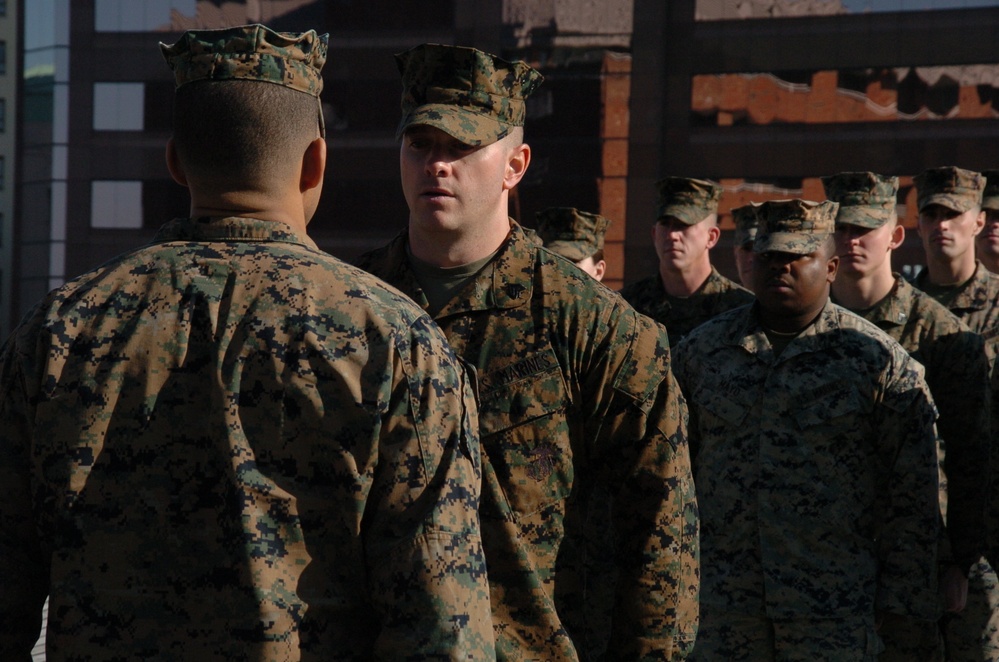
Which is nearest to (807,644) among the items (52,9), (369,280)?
(369,280)

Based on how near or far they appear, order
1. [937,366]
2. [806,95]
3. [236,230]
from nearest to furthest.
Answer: [236,230] < [937,366] < [806,95]

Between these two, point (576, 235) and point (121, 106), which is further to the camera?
point (121, 106)

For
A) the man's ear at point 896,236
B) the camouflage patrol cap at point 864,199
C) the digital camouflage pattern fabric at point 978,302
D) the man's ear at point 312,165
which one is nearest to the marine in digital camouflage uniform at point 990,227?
the digital camouflage pattern fabric at point 978,302

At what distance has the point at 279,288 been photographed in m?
2.33

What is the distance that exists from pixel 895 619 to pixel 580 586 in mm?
2496

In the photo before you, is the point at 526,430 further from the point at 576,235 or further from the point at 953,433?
the point at 576,235

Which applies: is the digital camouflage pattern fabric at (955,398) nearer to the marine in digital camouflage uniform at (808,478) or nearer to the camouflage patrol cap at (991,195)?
the marine in digital camouflage uniform at (808,478)

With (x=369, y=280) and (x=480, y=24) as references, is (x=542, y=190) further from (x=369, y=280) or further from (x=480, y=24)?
(x=369, y=280)

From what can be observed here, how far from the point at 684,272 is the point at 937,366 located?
1975mm

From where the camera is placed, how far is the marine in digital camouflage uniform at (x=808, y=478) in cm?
539

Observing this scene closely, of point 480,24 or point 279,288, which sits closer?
point 279,288

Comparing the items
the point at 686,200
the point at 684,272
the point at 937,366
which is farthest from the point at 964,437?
the point at 686,200

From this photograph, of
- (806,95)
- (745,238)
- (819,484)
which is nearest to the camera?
(819,484)

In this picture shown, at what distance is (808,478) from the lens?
18.2 feet
